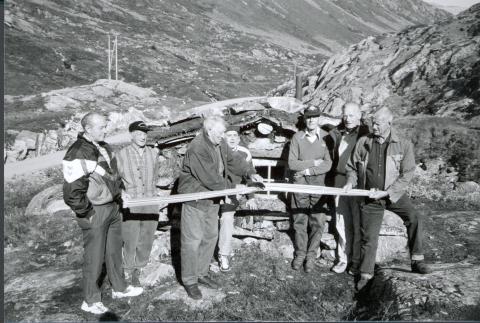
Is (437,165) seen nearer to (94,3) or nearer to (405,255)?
(405,255)

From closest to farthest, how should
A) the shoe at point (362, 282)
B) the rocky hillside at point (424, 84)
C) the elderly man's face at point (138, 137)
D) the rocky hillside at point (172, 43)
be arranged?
the elderly man's face at point (138, 137) < the shoe at point (362, 282) < the rocky hillside at point (424, 84) < the rocky hillside at point (172, 43)

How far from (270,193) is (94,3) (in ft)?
254

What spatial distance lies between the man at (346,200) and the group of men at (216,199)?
0.6 inches

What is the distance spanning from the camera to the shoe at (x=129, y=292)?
5688 millimetres

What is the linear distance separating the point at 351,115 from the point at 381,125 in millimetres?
573

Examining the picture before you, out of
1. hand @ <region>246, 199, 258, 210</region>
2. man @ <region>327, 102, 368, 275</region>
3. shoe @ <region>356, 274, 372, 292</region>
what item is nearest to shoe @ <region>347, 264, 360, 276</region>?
man @ <region>327, 102, 368, 275</region>

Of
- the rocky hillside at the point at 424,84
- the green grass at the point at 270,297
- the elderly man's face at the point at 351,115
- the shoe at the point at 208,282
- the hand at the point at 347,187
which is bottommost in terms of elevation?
the green grass at the point at 270,297

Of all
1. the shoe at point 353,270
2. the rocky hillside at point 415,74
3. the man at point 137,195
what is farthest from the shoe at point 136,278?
the rocky hillside at point 415,74

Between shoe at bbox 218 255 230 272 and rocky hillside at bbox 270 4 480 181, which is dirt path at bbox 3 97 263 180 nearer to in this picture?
rocky hillside at bbox 270 4 480 181

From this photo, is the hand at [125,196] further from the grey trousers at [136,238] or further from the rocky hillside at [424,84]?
the rocky hillside at [424,84]

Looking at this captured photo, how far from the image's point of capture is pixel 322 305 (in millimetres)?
5570

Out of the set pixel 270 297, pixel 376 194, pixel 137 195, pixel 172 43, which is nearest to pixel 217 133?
pixel 137 195

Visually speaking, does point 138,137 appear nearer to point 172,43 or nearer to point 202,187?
point 202,187

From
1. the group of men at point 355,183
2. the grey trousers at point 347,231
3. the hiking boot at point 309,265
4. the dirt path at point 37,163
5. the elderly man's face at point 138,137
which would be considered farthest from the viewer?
the dirt path at point 37,163
